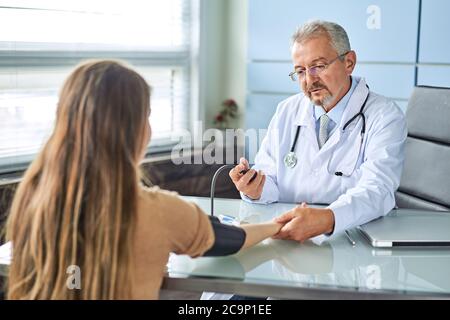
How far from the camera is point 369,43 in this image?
10.8 feet

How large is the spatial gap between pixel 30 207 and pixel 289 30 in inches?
98.6

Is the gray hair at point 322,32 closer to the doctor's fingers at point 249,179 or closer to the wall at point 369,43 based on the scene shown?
the doctor's fingers at point 249,179

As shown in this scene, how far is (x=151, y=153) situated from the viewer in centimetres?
349

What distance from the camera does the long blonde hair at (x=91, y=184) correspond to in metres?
1.17

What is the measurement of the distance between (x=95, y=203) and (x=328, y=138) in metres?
1.17

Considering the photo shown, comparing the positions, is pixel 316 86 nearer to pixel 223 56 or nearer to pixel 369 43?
pixel 369 43

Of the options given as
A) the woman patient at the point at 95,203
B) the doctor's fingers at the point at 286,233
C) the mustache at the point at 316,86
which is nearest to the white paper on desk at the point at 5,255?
the woman patient at the point at 95,203

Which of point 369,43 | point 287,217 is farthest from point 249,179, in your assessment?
point 369,43

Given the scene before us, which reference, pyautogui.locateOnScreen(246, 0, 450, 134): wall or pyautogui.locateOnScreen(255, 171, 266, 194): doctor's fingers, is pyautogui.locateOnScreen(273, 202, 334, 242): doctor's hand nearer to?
pyautogui.locateOnScreen(255, 171, 266, 194): doctor's fingers

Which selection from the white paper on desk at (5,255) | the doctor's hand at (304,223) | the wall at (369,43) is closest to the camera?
the white paper on desk at (5,255)

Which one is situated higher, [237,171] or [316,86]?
[316,86]

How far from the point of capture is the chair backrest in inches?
92.0
